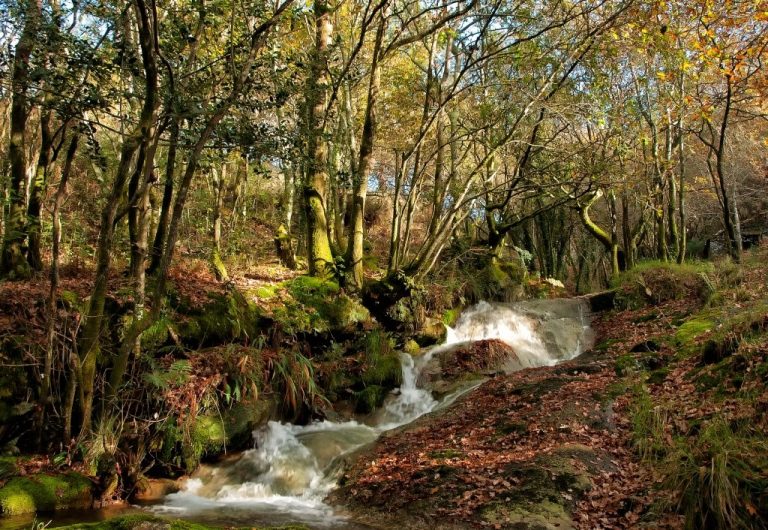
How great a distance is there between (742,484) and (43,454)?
7.85 metres

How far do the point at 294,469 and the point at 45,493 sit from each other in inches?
126

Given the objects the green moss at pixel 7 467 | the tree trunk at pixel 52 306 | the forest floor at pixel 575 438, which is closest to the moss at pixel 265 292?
the forest floor at pixel 575 438

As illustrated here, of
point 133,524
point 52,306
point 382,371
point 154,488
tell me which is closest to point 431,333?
point 382,371

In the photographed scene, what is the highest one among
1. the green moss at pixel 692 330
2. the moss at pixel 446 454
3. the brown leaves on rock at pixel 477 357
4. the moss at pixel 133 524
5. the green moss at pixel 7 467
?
the green moss at pixel 692 330

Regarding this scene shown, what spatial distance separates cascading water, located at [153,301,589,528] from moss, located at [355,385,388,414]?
168 mm

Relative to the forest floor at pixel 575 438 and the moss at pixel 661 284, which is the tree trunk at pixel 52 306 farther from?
the moss at pixel 661 284

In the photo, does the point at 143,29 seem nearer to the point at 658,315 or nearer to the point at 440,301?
the point at 440,301

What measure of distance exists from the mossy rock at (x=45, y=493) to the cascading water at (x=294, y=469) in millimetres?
902

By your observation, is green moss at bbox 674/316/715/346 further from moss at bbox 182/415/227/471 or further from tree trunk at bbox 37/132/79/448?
tree trunk at bbox 37/132/79/448

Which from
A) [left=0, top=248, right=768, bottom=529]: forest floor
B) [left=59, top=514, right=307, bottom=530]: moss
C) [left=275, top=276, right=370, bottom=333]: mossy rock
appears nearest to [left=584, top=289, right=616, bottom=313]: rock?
[left=0, top=248, right=768, bottom=529]: forest floor

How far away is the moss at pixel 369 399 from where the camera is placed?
982 cm

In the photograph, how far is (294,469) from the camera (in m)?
7.64

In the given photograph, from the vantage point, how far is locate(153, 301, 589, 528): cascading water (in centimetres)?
634

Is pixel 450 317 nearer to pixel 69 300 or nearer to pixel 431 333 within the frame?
pixel 431 333
